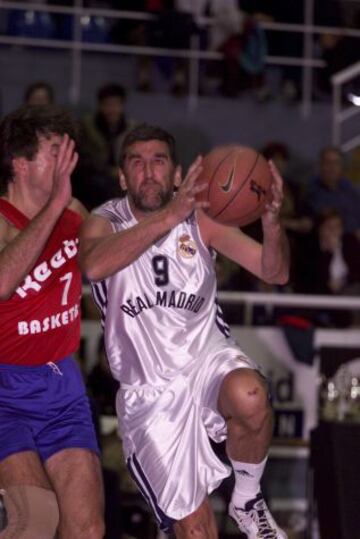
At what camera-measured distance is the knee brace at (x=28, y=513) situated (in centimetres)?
570

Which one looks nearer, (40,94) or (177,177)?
(177,177)

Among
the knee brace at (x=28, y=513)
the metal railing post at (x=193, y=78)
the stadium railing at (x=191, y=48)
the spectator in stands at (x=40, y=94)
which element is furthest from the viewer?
the metal railing post at (x=193, y=78)

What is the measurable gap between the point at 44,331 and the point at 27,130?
0.97 metres

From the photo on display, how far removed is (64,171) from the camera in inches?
238

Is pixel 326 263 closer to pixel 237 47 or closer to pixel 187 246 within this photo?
pixel 237 47

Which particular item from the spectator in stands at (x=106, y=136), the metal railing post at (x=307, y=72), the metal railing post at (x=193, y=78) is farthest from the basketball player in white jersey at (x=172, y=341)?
the metal railing post at (x=307, y=72)

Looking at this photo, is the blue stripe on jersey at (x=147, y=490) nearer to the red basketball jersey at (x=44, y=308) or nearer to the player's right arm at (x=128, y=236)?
the red basketball jersey at (x=44, y=308)

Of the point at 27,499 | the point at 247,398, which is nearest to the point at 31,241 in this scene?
the point at 27,499

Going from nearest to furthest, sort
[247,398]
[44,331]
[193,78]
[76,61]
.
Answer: [247,398]
[44,331]
[76,61]
[193,78]

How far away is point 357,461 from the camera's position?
773 centimetres

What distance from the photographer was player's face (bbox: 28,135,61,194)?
20.6ft

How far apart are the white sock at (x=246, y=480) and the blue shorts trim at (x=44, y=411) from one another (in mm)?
709

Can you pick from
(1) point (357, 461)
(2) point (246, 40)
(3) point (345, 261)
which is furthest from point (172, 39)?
(1) point (357, 461)

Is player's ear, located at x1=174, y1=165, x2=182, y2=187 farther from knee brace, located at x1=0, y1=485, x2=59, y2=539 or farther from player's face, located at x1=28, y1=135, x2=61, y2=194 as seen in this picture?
knee brace, located at x1=0, y1=485, x2=59, y2=539
